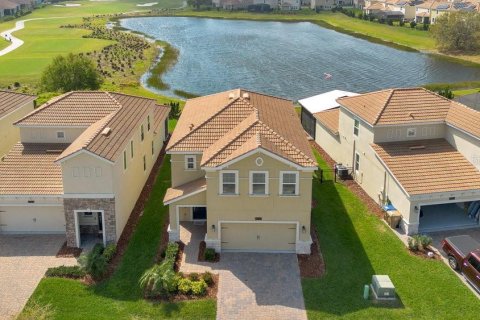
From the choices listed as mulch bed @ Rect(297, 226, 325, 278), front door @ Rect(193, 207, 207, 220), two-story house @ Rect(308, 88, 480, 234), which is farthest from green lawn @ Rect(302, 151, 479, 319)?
front door @ Rect(193, 207, 207, 220)

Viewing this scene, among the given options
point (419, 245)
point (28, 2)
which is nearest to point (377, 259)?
point (419, 245)

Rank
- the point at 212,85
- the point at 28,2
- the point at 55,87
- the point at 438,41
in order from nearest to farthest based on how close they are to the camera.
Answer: the point at 55,87 → the point at 212,85 → the point at 438,41 → the point at 28,2

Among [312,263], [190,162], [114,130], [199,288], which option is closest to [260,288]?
[199,288]

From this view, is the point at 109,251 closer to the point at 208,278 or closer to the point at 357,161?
the point at 208,278

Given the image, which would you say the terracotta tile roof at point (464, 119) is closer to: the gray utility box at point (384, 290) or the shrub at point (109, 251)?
the gray utility box at point (384, 290)

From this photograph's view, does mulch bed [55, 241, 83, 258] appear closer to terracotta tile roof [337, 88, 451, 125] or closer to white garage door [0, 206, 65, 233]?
white garage door [0, 206, 65, 233]

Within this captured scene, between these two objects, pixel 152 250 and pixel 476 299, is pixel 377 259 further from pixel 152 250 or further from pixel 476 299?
pixel 152 250
